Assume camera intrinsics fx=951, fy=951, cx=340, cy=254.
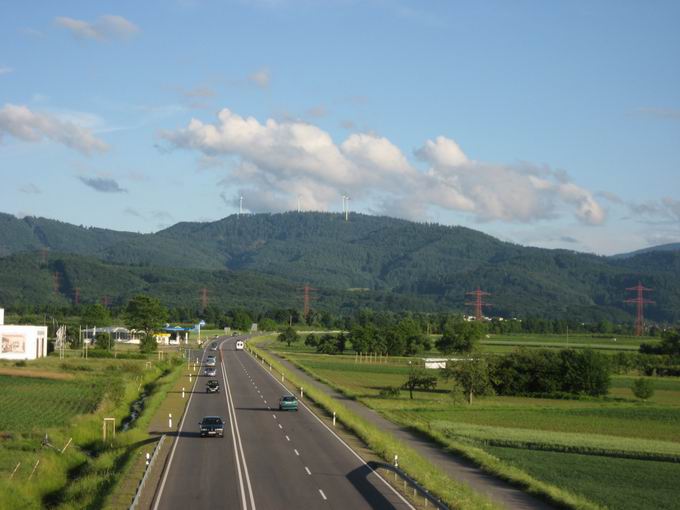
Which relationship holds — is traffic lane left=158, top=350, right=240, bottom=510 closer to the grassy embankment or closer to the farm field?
the grassy embankment

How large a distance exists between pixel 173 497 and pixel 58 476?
897 cm

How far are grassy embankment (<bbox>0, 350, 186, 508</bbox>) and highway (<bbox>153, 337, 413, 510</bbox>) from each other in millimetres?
2585

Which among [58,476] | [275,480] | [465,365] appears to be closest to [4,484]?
[58,476]

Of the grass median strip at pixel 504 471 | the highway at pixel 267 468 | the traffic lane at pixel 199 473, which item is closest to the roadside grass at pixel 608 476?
the grass median strip at pixel 504 471

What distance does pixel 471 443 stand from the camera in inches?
2114

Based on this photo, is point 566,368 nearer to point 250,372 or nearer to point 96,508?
point 250,372

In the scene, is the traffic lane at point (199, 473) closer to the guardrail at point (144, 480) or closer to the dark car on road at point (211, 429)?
the dark car on road at point (211, 429)

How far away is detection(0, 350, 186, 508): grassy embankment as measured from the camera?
35.2 metres

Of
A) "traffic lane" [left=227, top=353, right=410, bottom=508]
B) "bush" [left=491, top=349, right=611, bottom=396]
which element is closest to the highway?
"traffic lane" [left=227, top=353, right=410, bottom=508]

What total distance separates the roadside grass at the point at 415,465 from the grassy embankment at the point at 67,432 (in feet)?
37.9

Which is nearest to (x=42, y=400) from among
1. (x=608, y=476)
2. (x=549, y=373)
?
(x=608, y=476)

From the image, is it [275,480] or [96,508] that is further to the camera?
[275,480]

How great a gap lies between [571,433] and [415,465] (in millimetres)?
23644

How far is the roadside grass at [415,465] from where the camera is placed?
108 feet
